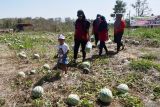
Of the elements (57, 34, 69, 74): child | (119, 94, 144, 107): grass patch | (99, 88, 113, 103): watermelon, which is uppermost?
(57, 34, 69, 74): child

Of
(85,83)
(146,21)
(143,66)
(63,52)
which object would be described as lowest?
(85,83)

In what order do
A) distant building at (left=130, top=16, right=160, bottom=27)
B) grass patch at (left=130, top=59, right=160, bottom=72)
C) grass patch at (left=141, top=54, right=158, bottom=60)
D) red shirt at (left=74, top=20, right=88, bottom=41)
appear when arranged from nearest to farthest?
grass patch at (left=130, top=59, right=160, bottom=72), red shirt at (left=74, top=20, right=88, bottom=41), grass patch at (left=141, top=54, right=158, bottom=60), distant building at (left=130, top=16, right=160, bottom=27)

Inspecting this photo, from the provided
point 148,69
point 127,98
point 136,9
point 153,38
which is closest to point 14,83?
point 127,98

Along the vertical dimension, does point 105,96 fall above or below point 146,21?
below

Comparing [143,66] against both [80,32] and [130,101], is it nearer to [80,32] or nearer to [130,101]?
[80,32]

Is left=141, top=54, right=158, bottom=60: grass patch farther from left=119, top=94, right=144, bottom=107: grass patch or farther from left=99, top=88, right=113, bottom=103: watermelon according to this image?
left=99, top=88, right=113, bottom=103: watermelon

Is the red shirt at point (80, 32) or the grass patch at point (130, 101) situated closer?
the grass patch at point (130, 101)

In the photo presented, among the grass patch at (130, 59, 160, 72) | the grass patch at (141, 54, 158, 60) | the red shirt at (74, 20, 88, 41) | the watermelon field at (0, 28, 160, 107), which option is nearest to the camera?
the watermelon field at (0, 28, 160, 107)

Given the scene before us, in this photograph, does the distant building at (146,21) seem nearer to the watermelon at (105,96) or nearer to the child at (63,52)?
the child at (63,52)

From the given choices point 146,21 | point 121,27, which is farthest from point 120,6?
point 121,27

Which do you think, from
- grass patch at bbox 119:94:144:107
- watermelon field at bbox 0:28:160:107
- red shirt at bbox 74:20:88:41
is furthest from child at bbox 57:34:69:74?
grass patch at bbox 119:94:144:107

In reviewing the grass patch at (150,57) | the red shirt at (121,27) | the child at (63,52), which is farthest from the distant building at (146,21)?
the child at (63,52)

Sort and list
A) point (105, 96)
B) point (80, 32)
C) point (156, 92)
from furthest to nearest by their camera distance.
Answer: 1. point (80, 32)
2. point (156, 92)
3. point (105, 96)

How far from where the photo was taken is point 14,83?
9.31 meters
